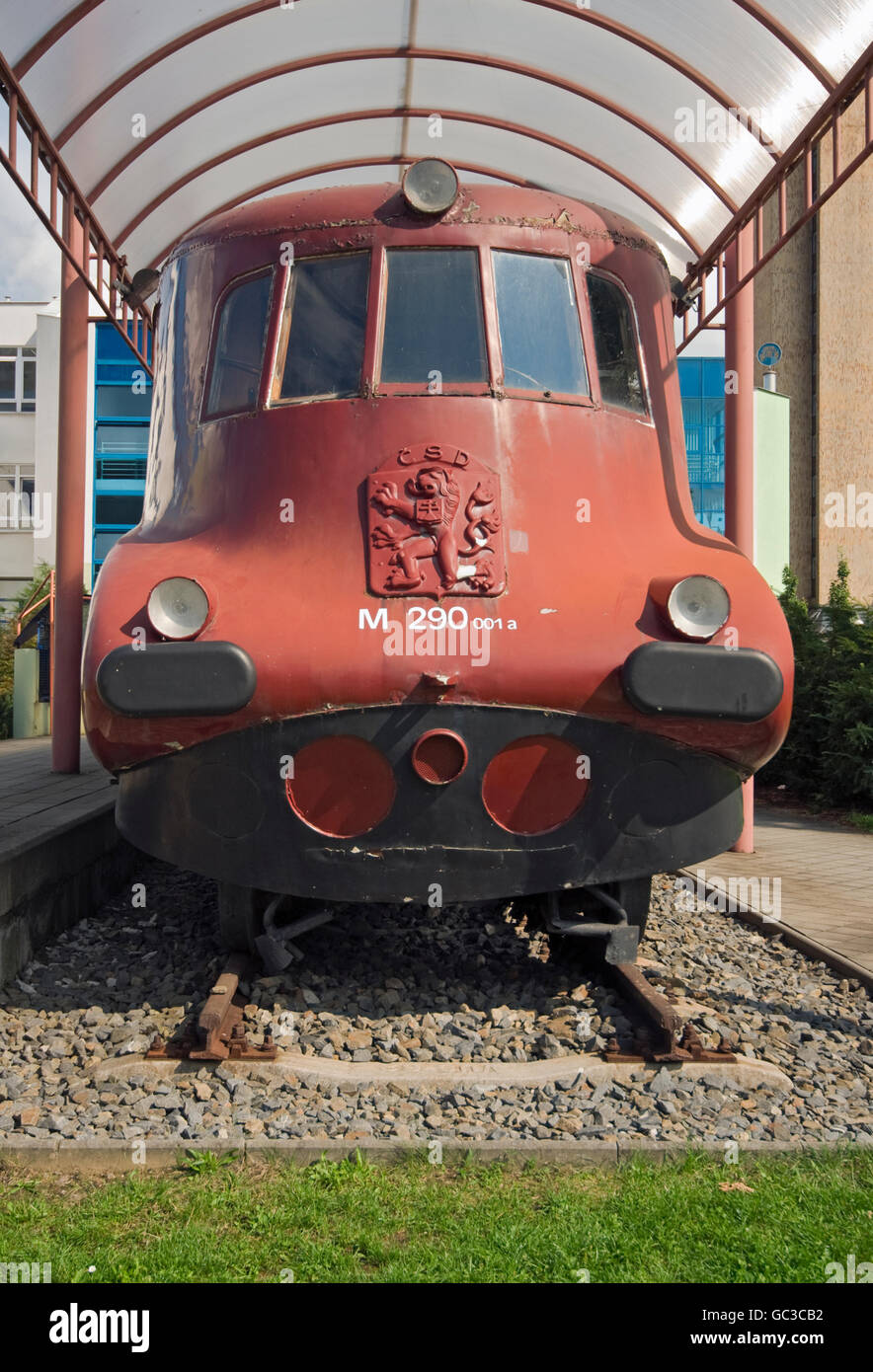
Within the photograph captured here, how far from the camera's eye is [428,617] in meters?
3.97

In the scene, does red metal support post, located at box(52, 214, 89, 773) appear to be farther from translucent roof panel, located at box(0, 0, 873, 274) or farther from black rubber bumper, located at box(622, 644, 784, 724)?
black rubber bumper, located at box(622, 644, 784, 724)

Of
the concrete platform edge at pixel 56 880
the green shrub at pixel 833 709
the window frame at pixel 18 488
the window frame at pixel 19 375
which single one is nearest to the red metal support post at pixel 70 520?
the concrete platform edge at pixel 56 880

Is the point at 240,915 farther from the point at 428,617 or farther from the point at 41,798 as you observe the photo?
the point at 41,798

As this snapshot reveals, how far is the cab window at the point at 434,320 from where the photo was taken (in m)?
4.55

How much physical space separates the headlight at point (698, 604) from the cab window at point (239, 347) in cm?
197

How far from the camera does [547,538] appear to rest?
4262mm

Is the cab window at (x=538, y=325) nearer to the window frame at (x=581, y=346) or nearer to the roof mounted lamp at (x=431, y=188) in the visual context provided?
the window frame at (x=581, y=346)

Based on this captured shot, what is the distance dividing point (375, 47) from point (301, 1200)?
726 centimetres

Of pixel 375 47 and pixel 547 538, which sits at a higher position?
pixel 375 47

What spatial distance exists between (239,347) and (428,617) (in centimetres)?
175
